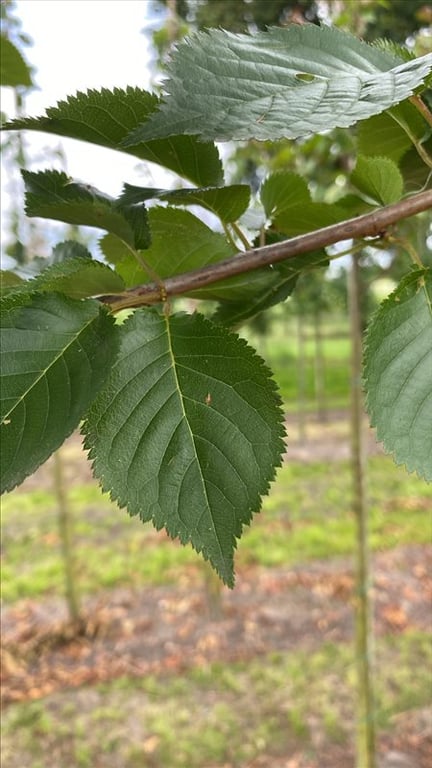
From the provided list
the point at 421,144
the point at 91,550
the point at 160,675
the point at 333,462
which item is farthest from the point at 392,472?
the point at 421,144

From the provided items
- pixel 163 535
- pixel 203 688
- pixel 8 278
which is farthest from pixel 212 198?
pixel 163 535

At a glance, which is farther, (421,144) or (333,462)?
(333,462)

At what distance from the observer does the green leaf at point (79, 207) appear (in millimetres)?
314

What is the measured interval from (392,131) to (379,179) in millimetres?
35

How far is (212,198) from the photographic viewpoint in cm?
36

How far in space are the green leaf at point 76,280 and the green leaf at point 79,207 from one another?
23 millimetres

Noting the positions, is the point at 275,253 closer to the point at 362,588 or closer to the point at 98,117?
the point at 98,117

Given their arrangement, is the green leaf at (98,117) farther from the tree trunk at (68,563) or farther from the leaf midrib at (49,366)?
the tree trunk at (68,563)

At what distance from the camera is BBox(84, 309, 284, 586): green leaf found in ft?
1.00

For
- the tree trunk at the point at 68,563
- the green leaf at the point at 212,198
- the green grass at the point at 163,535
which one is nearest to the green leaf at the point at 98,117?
the green leaf at the point at 212,198

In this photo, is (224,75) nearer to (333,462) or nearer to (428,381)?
(428,381)

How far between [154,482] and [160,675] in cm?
276

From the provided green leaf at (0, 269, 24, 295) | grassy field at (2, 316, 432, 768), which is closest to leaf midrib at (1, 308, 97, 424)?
green leaf at (0, 269, 24, 295)

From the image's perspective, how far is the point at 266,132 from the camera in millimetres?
216
